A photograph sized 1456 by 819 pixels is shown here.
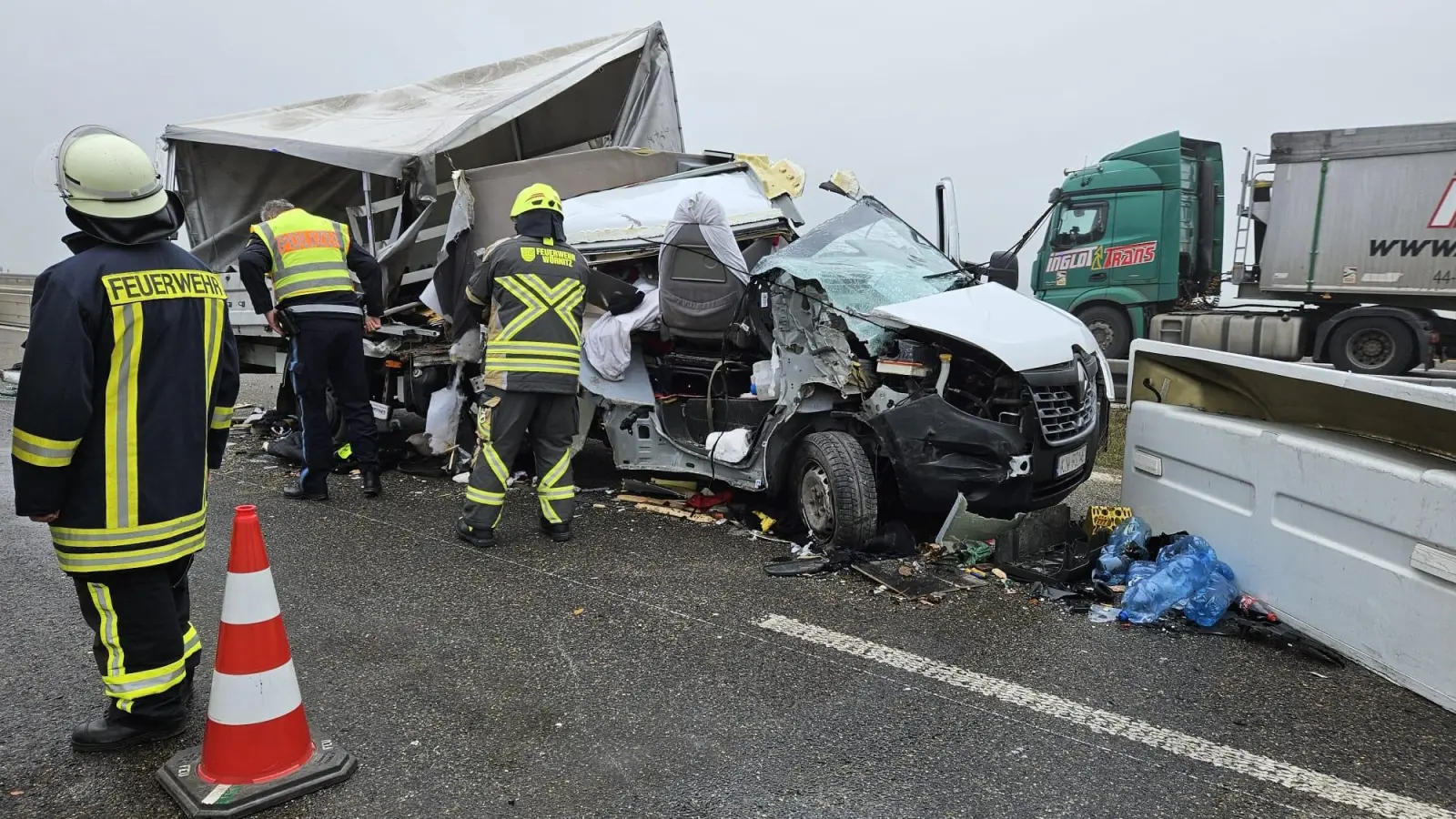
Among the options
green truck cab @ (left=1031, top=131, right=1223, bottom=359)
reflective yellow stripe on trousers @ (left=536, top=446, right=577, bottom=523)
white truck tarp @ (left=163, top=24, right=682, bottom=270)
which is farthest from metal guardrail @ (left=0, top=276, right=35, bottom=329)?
green truck cab @ (left=1031, top=131, right=1223, bottom=359)

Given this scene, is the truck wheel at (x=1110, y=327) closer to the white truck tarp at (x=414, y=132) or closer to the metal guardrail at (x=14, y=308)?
the white truck tarp at (x=414, y=132)

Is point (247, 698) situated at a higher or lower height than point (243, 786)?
A: higher

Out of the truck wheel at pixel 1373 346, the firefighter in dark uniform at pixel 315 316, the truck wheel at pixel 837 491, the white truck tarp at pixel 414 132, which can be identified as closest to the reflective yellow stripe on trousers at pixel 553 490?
the truck wheel at pixel 837 491

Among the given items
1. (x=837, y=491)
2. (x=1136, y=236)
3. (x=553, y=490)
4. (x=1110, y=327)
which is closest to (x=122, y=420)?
(x=553, y=490)

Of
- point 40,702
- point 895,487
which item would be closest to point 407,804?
point 40,702

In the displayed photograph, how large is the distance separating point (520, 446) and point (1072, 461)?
2524 millimetres

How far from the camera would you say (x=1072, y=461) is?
3805 millimetres

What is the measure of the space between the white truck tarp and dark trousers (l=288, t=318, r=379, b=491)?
116 cm

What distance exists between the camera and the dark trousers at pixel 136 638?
2275 mm

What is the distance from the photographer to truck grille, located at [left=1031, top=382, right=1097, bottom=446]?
368 cm

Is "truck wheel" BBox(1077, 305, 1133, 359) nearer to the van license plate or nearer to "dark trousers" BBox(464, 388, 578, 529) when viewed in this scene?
the van license plate

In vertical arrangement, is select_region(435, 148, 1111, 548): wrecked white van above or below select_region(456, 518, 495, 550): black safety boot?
above

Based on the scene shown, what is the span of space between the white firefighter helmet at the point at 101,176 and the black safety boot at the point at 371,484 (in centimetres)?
305

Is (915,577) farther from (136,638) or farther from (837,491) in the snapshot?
(136,638)
